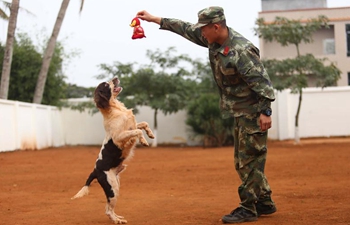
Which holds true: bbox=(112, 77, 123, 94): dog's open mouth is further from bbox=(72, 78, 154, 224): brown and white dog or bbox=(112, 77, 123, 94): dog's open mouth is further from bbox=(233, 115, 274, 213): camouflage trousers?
bbox=(233, 115, 274, 213): camouflage trousers

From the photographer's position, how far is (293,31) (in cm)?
2473

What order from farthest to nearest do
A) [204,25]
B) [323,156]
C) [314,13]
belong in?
1. [314,13]
2. [323,156]
3. [204,25]

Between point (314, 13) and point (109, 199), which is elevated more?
point (314, 13)

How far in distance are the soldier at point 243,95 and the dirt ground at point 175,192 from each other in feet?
1.32

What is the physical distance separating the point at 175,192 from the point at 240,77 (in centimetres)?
439

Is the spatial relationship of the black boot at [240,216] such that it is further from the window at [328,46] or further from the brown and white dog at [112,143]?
the window at [328,46]

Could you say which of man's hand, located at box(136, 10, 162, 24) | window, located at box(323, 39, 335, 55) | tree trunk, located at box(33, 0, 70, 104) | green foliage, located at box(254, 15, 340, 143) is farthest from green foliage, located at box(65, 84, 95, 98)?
man's hand, located at box(136, 10, 162, 24)

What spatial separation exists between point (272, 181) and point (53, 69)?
2247cm

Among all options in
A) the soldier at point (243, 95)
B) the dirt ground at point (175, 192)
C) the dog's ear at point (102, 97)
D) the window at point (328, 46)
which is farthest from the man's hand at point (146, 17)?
the window at point (328, 46)

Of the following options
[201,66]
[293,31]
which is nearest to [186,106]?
[201,66]

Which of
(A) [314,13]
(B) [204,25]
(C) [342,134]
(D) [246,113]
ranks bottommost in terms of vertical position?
(C) [342,134]

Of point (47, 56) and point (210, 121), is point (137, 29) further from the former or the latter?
point (47, 56)

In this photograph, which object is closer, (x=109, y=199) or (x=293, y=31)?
(x=109, y=199)

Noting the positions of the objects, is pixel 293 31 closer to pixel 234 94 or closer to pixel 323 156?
pixel 323 156
